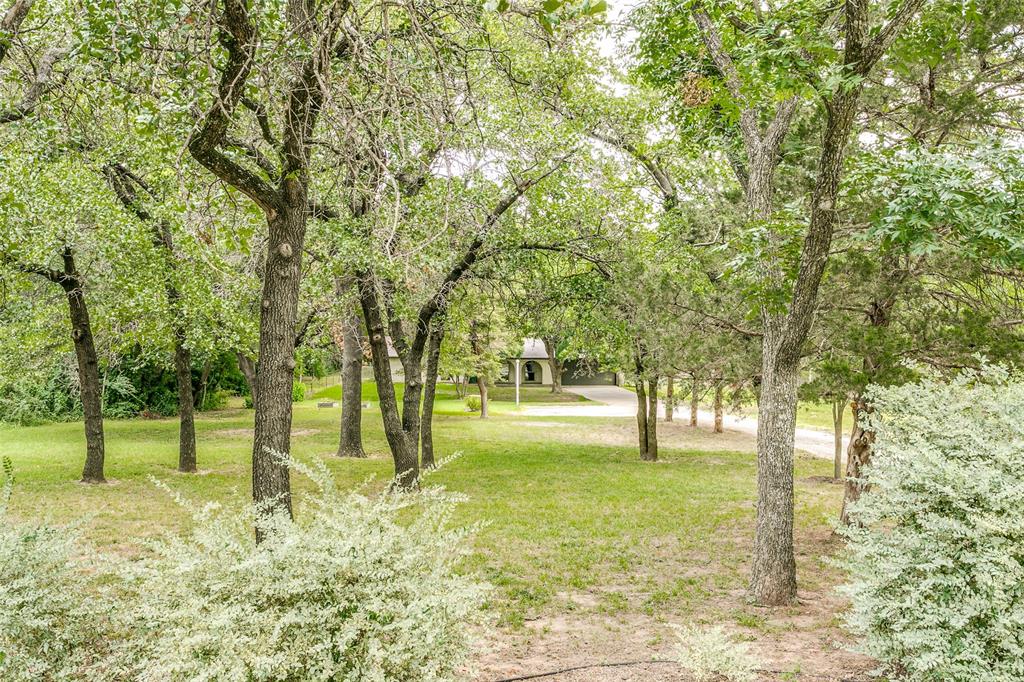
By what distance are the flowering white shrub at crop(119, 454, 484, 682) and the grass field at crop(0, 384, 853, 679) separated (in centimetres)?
49

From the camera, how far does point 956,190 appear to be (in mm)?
4449

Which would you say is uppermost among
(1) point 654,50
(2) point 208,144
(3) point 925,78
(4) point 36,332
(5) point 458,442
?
(1) point 654,50

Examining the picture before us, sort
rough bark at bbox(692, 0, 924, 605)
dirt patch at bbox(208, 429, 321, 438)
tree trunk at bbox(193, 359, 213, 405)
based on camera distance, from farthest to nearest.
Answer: tree trunk at bbox(193, 359, 213, 405), dirt patch at bbox(208, 429, 321, 438), rough bark at bbox(692, 0, 924, 605)

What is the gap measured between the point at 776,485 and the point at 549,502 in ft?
18.2

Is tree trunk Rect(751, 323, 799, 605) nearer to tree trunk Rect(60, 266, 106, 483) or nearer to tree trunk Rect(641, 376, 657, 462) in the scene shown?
tree trunk Rect(641, 376, 657, 462)

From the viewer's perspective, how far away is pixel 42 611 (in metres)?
3.58

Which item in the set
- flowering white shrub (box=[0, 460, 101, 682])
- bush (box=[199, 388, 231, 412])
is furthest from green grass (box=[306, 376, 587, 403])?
flowering white shrub (box=[0, 460, 101, 682])

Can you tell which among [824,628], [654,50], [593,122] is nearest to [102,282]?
[593,122]

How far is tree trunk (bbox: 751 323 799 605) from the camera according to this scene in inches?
228

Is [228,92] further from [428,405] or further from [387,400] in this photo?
[428,405]

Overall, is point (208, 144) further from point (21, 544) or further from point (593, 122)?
point (593, 122)

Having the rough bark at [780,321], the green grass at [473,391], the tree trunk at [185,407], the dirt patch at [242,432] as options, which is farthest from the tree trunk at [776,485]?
the green grass at [473,391]

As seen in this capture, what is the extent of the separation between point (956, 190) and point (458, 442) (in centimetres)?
1631

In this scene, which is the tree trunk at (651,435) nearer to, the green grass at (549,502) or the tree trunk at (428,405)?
the green grass at (549,502)
